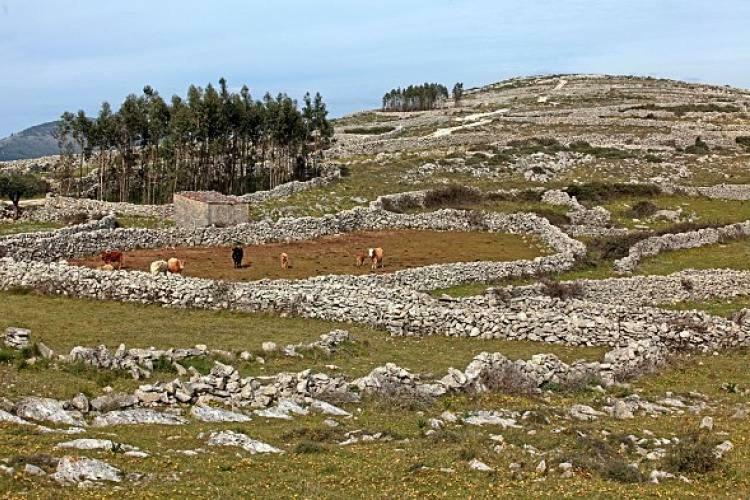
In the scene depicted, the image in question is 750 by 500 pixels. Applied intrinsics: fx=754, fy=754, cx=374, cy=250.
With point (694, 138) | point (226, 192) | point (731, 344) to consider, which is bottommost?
point (731, 344)

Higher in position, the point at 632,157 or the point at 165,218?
the point at 632,157

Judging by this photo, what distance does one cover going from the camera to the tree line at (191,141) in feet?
Answer: 265

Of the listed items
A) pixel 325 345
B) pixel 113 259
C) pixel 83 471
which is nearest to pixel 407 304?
pixel 325 345

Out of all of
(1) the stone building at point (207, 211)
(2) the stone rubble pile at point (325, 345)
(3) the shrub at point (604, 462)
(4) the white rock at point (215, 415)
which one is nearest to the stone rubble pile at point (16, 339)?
(4) the white rock at point (215, 415)

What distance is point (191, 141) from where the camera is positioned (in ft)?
267

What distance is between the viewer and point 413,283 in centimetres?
4212

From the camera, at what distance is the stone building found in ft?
189

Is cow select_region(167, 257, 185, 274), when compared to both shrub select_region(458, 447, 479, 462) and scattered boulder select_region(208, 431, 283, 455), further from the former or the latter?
shrub select_region(458, 447, 479, 462)

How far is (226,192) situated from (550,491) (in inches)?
3003

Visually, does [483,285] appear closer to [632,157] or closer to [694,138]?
[632,157]

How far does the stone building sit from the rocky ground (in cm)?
388

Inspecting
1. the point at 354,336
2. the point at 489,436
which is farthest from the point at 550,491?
the point at 354,336

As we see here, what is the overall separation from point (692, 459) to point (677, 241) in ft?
139

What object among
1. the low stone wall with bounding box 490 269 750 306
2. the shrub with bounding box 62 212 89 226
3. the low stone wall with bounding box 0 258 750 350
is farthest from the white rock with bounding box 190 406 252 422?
the shrub with bounding box 62 212 89 226
